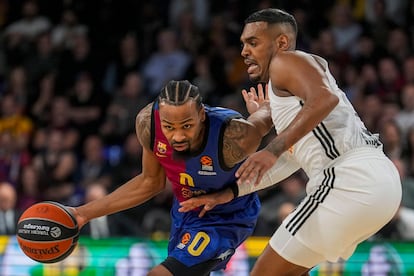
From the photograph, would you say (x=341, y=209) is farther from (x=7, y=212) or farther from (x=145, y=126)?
(x=7, y=212)

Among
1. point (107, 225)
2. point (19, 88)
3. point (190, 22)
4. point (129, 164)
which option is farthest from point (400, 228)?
point (19, 88)

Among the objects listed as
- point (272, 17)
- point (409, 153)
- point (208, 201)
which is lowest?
point (409, 153)

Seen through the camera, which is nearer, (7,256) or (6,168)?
(7,256)

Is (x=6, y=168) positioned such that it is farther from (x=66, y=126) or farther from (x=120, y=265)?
→ (x=120, y=265)

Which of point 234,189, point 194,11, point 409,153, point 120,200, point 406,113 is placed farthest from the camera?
point 194,11

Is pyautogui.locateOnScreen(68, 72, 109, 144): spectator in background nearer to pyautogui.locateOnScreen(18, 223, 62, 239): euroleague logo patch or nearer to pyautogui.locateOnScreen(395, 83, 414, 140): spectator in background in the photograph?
pyautogui.locateOnScreen(395, 83, 414, 140): spectator in background

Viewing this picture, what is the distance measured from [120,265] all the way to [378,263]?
6.85 ft

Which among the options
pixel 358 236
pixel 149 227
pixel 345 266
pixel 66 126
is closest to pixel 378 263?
pixel 345 266

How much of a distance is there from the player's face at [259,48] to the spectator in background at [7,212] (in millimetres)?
4676

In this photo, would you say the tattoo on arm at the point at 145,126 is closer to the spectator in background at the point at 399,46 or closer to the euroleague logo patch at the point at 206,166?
the euroleague logo patch at the point at 206,166

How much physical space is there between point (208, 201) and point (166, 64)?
19.8 ft

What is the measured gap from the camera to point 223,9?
12.1 m

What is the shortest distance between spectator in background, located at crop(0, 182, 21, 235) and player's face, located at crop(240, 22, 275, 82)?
15.3ft

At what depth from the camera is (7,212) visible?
31.0 feet
